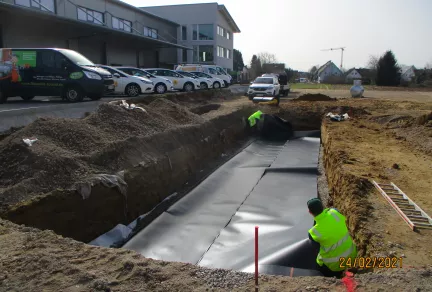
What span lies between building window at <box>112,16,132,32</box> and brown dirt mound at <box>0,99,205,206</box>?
25340 millimetres

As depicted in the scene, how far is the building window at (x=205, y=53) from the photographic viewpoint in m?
46.6

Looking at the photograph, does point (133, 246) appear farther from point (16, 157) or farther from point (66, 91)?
point (66, 91)

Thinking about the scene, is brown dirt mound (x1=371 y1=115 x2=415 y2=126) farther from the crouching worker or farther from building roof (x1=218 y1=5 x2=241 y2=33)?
building roof (x1=218 y1=5 x2=241 y2=33)

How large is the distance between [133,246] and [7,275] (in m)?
2.57

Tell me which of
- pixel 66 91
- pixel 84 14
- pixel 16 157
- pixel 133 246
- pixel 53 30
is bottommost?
pixel 133 246

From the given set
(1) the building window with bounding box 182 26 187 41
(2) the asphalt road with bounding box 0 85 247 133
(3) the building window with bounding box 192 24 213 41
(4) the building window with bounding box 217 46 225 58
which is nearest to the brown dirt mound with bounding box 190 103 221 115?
(2) the asphalt road with bounding box 0 85 247 133

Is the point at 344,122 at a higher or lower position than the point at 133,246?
higher

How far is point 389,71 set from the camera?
52781 mm

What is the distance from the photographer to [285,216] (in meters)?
6.77

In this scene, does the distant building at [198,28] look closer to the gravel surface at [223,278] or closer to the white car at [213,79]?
the white car at [213,79]

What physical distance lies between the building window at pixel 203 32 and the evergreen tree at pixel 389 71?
2781 cm

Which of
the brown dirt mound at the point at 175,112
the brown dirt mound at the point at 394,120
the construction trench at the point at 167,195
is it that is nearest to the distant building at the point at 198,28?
the brown dirt mound at the point at 394,120

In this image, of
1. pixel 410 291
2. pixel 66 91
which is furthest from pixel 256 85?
pixel 410 291

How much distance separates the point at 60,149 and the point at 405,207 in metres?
6.12
